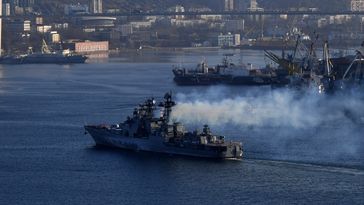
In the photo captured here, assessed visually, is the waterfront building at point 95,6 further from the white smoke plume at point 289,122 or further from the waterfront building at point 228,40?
the white smoke plume at point 289,122

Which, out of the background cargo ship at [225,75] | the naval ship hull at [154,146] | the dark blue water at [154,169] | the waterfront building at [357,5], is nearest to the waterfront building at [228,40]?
the waterfront building at [357,5]

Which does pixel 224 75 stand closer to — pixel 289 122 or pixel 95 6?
pixel 289 122

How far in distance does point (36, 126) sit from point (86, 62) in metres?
14.8

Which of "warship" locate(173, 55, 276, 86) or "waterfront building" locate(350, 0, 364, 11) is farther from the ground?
"waterfront building" locate(350, 0, 364, 11)

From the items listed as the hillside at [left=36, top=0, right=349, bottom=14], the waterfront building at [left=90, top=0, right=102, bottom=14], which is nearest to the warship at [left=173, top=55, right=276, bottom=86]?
the hillside at [left=36, top=0, right=349, bottom=14]

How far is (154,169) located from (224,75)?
1106 cm

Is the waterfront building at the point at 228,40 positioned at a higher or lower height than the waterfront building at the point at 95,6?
lower

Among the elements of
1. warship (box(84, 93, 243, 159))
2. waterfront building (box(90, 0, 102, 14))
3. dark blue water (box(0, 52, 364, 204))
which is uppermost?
waterfront building (box(90, 0, 102, 14))

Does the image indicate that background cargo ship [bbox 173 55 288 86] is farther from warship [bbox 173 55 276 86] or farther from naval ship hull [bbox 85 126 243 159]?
naval ship hull [bbox 85 126 243 159]

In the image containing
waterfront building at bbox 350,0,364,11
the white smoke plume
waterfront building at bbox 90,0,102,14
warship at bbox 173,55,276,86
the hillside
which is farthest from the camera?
waterfront building at bbox 90,0,102,14

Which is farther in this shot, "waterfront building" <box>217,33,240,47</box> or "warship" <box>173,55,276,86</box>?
"waterfront building" <box>217,33,240,47</box>

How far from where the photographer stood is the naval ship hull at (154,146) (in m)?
12.1

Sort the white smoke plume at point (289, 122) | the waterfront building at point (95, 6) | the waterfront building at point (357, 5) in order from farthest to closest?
1. the waterfront building at point (95, 6)
2. the waterfront building at point (357, 5)
3. the white smoke plume at point (289, 122)

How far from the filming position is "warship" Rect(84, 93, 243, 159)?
12.2 m
